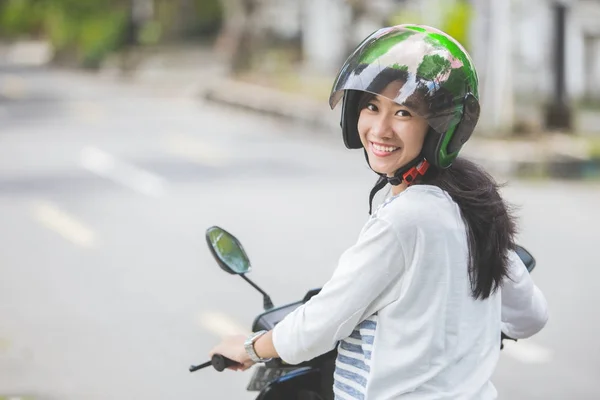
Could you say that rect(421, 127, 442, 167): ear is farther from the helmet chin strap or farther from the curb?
the curb

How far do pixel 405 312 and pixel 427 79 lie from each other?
52 cm

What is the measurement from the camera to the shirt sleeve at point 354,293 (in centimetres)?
243

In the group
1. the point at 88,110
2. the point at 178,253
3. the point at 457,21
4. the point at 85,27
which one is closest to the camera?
the point at 178,253

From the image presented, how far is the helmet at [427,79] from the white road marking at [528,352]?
4032 millimetres

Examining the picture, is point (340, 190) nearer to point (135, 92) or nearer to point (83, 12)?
point (135, 92)

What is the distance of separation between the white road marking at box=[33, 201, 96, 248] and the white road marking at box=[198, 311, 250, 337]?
98.0 inches

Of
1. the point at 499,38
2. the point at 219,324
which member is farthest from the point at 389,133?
the point at 499,38

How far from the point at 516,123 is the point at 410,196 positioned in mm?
13222

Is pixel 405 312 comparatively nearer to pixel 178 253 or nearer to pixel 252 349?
pixel 252 349

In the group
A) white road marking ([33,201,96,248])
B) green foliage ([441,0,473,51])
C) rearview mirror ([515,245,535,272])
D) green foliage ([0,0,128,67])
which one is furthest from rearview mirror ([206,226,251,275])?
green foliage ([0,0,128,67])

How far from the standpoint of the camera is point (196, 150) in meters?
16.2

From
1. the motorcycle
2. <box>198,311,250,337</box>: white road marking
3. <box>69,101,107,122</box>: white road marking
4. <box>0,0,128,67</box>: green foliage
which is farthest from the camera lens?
<box>0,0,128,67</box>: green foliage

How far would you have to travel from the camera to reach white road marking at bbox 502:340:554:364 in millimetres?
6418

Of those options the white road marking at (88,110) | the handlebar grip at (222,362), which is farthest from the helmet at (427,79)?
the white road marking at (88,110)
